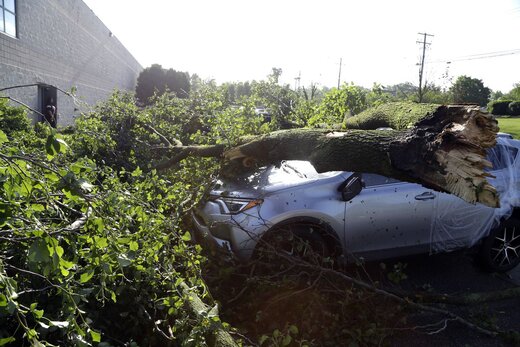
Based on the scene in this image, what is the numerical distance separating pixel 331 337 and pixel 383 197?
1776 mm

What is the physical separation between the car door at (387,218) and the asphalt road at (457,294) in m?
0.51

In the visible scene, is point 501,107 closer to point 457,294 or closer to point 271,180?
point 457,294

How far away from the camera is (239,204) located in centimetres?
437

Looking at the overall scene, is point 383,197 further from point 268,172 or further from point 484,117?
point 484,117

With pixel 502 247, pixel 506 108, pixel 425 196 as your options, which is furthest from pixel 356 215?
pixel 506 108

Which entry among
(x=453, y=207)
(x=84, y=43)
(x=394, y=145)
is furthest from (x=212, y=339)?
(x=84, y=43)

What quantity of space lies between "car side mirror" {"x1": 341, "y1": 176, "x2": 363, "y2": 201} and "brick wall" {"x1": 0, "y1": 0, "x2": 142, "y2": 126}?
189 inches

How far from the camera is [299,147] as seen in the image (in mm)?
3877

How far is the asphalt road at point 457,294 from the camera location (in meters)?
3.70

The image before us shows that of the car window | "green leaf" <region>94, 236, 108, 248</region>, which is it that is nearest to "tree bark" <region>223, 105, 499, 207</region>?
the car window

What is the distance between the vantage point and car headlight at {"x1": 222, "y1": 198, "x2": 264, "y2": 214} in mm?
4281

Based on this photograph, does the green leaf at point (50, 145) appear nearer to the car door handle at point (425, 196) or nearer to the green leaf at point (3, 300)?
the green leaf at point (3, 300)

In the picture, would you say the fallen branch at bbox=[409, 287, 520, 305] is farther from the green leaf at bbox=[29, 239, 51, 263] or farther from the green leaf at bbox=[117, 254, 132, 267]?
the green leaf at bbox=[29, 239, 51, 263]

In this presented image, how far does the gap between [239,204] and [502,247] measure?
342 centimetres
